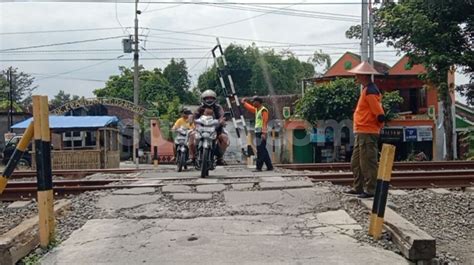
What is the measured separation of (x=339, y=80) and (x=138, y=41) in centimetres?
1493

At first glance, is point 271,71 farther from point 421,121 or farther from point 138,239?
point 138,239

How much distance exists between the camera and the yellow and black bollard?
490 centimetres

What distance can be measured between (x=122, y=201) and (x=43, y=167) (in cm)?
225

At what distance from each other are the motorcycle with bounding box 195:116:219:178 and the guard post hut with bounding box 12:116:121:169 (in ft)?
31.7

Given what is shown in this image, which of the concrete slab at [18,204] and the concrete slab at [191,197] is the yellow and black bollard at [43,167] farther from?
the concrete slab at [18,204]

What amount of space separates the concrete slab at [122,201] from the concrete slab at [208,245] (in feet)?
3.08

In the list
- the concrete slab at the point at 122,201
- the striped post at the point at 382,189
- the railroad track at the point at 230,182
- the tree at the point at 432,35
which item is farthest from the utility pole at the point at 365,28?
the striped post at the point at 382,189

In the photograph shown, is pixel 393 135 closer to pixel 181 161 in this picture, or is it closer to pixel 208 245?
pixel 181 161

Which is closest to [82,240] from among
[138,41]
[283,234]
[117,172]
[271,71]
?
[283,234]

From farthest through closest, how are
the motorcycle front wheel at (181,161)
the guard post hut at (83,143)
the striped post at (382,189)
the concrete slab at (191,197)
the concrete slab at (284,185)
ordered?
the guard post hut at (83,143) < the motorcycle front wheel at (181,161) < the concrete slab at (284,185) < the concrete slab at (191,197) < the striped post at (382,189)

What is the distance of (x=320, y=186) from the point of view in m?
8.23

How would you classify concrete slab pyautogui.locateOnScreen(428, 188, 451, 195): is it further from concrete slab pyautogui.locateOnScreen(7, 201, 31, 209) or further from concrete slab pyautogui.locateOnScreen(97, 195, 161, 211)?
concrete slab pyautogui.locateOnScreen(7, 201, 31, 209)

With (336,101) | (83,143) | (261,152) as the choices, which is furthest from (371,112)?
(336,101)

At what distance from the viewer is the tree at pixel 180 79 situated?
56969 mm
